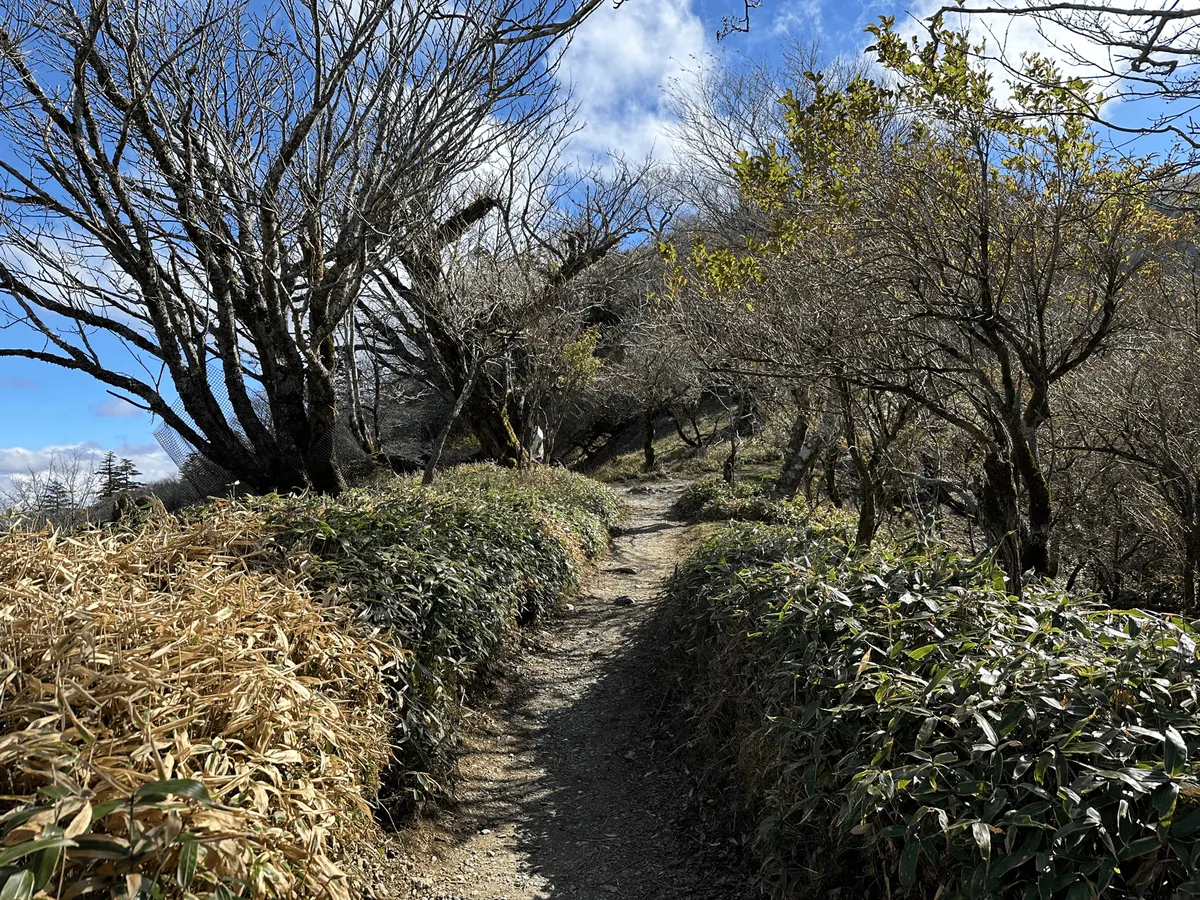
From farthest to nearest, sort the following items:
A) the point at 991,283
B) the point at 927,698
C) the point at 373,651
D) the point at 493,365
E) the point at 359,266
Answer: the point at 493,365 < the point at 359,266 < the point at 991,283 < the point at 373,651 < the point at 927,698

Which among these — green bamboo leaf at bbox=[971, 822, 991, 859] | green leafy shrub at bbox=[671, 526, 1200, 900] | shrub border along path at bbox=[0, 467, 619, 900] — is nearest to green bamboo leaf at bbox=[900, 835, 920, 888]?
green leafy shrub at bbox=[671, 526, 1200, 900]

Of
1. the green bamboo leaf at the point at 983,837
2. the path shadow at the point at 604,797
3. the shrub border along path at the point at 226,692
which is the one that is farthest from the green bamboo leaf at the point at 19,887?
the path shadow at the point at 604,797

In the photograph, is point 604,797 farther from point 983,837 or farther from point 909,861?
point 983,837

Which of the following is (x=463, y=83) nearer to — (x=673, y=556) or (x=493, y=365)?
(x=673, y=556)

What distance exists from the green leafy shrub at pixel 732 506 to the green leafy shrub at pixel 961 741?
7.44 m

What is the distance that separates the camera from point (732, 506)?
14.0 metres

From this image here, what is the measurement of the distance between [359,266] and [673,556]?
6.63m

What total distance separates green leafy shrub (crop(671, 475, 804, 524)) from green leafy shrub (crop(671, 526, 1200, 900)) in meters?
7.44

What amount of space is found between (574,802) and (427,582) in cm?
154

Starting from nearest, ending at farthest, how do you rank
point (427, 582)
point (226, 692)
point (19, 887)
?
point (19, 887), point (226, 692), point (427, 582)

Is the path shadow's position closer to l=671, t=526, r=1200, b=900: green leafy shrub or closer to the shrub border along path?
l=671, t=526, r=1200, b=900: green leafy shrub

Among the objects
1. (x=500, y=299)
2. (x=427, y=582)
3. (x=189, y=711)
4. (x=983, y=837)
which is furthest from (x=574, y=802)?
(x=500, y=299)

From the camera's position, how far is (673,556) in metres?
11.3

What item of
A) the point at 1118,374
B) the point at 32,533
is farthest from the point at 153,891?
the point at 1118,374
